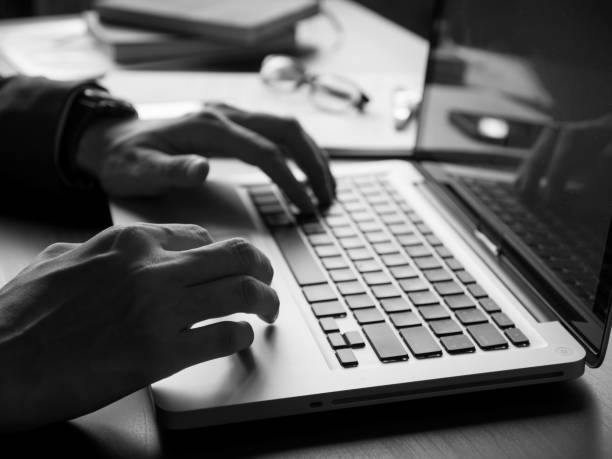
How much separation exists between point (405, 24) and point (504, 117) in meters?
1.27

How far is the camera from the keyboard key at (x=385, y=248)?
773 millimetres

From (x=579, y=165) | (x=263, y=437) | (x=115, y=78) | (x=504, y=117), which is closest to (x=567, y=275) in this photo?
(x=579, y=165)

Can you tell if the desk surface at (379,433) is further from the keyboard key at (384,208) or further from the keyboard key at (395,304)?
the keyboard key at (384,208)

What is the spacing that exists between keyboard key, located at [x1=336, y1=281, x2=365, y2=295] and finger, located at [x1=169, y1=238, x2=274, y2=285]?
95mm

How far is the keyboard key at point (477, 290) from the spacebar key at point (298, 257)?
0.14 m

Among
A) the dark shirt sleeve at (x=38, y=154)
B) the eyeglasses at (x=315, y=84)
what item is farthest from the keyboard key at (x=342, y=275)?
the eyeglasses at (x=315, y=84)

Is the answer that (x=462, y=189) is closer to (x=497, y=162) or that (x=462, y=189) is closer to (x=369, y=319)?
(x=497, y=162)

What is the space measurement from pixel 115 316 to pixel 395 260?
0.31m

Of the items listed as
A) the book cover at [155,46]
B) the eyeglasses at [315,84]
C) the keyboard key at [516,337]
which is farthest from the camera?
the book cover at [155,46]

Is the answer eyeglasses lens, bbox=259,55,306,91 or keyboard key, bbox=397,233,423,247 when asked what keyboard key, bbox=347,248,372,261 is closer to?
keyboard key, bbox=397,233,423,247

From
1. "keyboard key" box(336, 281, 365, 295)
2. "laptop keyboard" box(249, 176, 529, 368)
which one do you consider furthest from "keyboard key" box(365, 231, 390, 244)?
"keyboard key" box(336, 281, 365, 295)

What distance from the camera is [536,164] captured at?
0.75 metres

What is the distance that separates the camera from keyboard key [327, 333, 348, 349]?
0.60 m

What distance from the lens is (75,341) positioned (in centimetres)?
54
